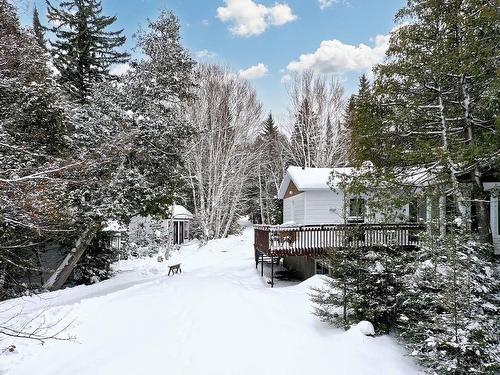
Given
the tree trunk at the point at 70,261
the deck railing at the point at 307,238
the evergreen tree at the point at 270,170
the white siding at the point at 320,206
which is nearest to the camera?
the deck railing at the point at 307,238

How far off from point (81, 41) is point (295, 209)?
16.3 metres

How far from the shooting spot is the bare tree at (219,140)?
2291cm

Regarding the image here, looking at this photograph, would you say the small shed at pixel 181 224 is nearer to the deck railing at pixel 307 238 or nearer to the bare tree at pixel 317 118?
the bare tree at pixel 317 118

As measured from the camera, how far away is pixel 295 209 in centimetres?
1688

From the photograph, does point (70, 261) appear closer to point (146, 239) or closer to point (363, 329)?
point (146, 239)

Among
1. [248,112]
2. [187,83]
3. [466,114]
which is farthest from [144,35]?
[466,114]

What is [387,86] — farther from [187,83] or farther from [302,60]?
[302,60]

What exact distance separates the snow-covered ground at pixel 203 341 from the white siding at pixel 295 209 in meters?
6.02

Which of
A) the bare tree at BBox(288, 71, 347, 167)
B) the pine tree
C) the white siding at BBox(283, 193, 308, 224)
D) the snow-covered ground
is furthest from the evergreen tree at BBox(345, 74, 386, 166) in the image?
the bare tree at BBox(288, 71, 347, 167)

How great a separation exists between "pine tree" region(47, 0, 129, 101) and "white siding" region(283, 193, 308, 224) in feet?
40.9

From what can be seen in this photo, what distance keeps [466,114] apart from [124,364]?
9178 millimetres

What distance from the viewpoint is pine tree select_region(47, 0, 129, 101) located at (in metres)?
19.8

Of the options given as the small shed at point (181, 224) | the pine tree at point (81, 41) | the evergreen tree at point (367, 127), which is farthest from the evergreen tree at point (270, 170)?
the evergreen tree at point (367, 127)

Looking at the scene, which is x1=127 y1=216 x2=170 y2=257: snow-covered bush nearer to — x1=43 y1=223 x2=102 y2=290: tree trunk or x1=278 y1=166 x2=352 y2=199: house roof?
x1=43 y1=223 x2=102 y2=290: tree trunk
